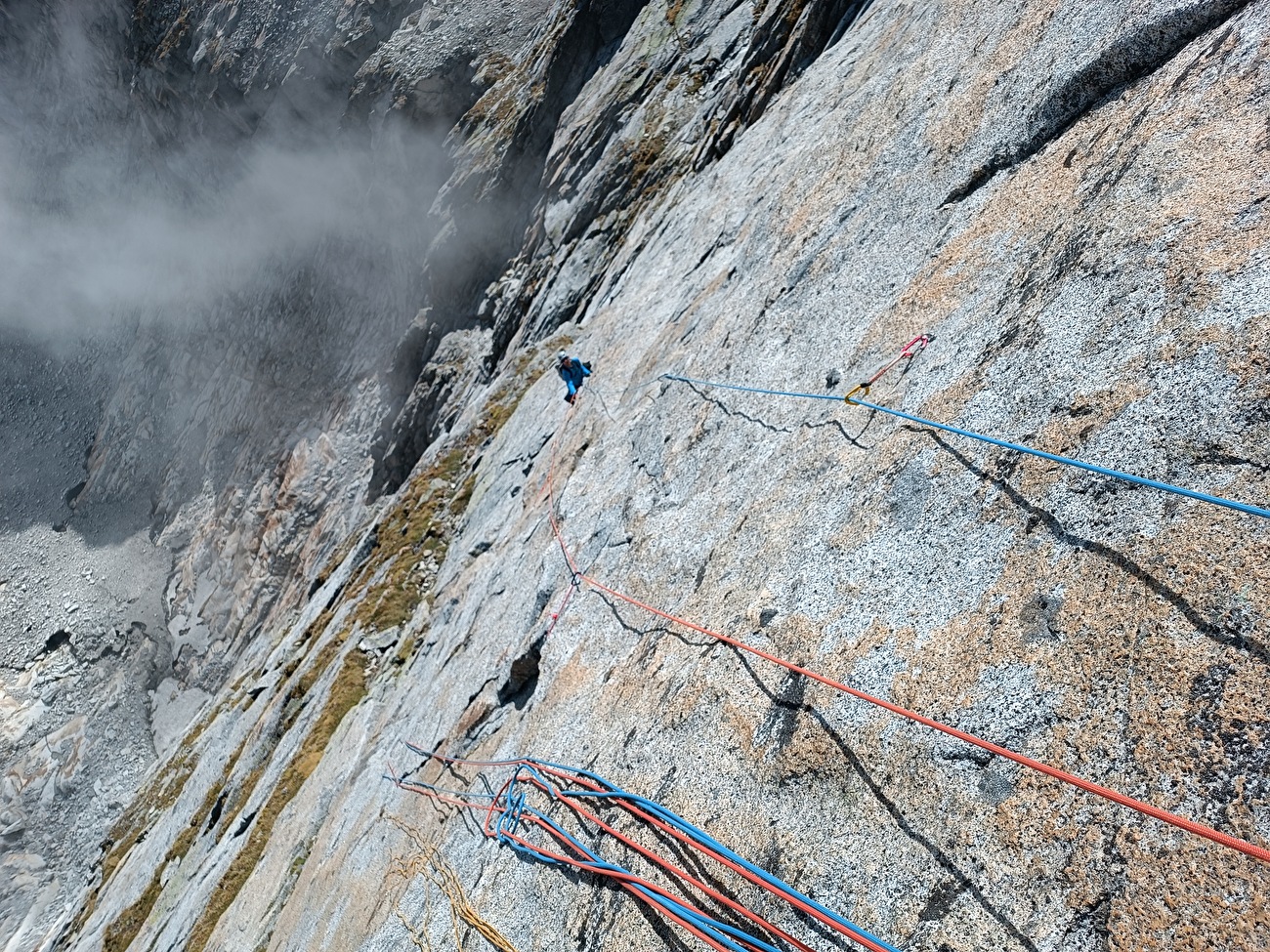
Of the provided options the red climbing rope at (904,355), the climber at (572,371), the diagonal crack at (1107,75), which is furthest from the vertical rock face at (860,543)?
the climber at (572,371)

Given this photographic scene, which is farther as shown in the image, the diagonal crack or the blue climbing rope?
the diagonal crack

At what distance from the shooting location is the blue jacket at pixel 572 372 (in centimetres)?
1446

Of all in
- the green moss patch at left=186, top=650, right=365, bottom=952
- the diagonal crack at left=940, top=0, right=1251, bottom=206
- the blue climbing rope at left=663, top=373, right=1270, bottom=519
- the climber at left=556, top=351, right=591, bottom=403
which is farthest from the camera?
the green moss patch at left=186, top=650, right=365, bottom=952

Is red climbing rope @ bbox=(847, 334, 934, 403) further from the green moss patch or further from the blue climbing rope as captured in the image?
the green moss patch

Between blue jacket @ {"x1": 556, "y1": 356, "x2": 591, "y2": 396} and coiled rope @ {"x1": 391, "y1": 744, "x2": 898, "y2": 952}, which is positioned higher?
coiled rope @ {"x1": 391, "y1": 744, "x2": 898, "y2": 952}

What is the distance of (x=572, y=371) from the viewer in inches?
576

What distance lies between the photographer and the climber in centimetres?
1442

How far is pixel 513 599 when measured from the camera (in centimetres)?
1123

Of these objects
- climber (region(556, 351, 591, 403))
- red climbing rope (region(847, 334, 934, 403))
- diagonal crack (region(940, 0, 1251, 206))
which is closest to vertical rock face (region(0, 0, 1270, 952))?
diagonal crack (region(940, 0, 1251, 206))

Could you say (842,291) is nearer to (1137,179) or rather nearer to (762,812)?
(1137,179)

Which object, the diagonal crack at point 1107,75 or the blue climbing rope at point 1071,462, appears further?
the diagonal crack at point 1107,75

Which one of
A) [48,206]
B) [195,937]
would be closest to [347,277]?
[195,937]

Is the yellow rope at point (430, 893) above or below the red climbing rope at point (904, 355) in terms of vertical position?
below

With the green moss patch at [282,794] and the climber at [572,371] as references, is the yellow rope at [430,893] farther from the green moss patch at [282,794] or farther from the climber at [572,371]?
the climber at [572,371]
